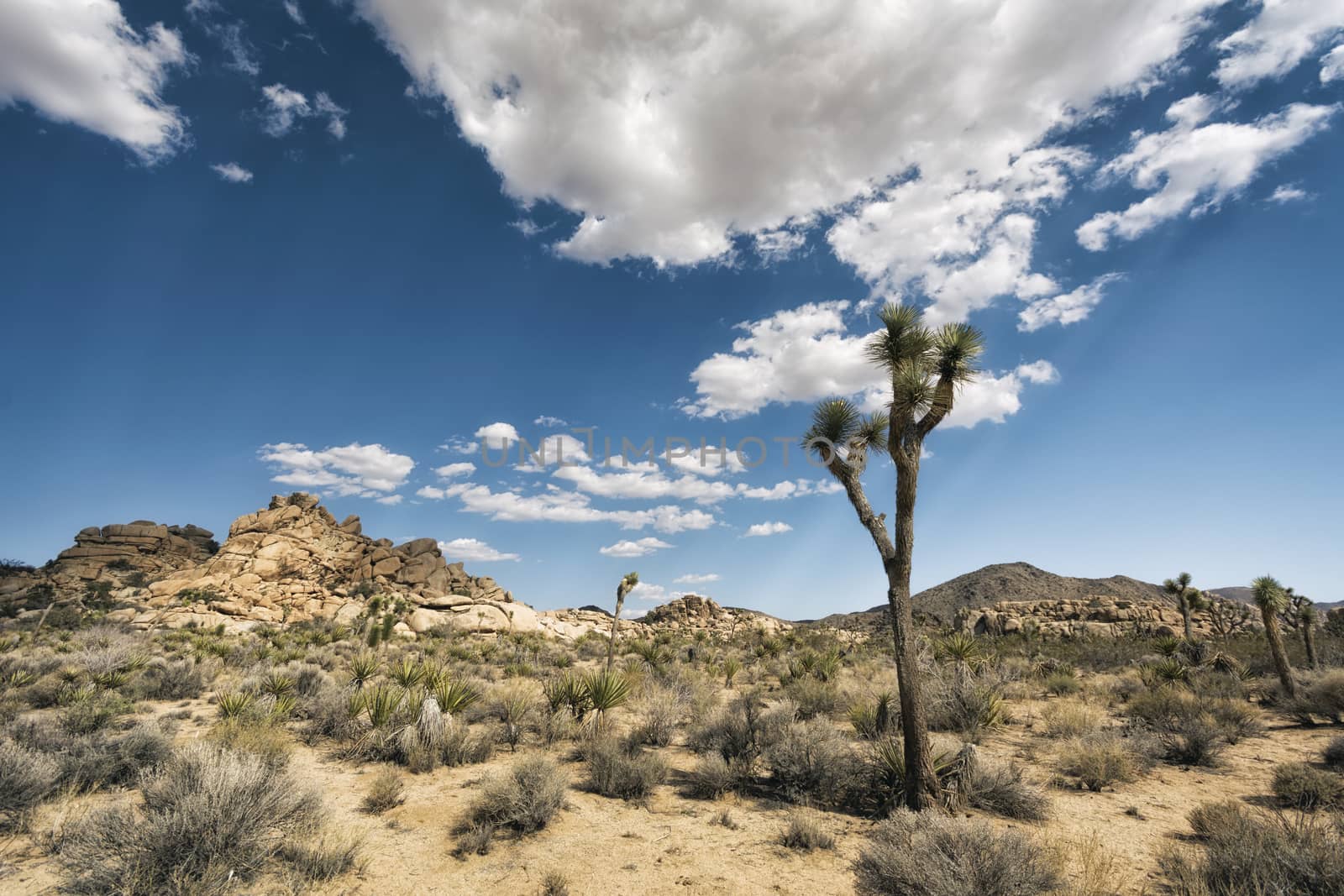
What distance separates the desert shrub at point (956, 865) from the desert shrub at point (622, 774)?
3735 mm

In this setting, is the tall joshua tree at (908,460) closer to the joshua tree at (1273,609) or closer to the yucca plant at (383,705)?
the yucca plant at (383,705)

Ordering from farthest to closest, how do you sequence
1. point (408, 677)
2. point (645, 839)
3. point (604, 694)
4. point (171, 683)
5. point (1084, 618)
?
point (1084, 618), point (171, 683), point (408, 677), point (604, 694), point (645, 839)

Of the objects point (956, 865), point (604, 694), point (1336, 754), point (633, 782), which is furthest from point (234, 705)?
point (1336, 754)

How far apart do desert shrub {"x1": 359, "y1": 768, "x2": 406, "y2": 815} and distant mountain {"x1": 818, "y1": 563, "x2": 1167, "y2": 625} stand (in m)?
65.6

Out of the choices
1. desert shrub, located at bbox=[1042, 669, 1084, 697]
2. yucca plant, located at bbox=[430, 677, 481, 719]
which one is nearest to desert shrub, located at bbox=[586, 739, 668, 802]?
yucca plant, located at bbox=[430, 677, 481, 719]

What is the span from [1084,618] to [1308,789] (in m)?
58.1

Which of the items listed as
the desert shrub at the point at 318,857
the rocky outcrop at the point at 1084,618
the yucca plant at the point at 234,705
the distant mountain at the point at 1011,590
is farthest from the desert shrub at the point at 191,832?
the distant mountain at the point at 1011,590

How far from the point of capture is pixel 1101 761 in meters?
9.20

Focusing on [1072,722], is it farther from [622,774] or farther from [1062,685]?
[622,774]

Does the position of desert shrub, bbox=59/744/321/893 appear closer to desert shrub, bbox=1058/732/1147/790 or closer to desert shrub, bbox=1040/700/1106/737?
desert shrub, bbox=1058/732/1147/790

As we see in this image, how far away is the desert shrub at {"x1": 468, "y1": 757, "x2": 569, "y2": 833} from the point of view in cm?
719

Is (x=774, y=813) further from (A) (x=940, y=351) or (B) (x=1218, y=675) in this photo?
(B) (x=1218, y=675)

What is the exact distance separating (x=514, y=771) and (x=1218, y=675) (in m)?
23.9

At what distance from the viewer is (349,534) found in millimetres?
55500
